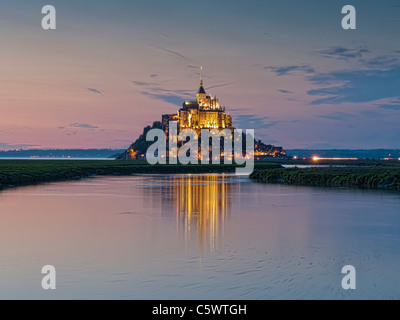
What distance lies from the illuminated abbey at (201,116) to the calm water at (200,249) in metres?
159

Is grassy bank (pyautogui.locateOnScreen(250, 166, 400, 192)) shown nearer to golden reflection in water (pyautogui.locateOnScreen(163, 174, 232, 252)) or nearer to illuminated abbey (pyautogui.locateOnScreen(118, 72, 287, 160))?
golden reflection in water (pyautogui.locateOnScreen(163, 174, 232, 252))

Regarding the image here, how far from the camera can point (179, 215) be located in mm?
23500

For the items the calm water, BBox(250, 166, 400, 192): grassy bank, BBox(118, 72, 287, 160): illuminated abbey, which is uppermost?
BBox(118, 72, 287, 160): illuminated abbey

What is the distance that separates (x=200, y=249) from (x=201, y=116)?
172252 mm

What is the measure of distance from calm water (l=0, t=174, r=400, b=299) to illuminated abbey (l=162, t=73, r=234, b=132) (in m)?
159

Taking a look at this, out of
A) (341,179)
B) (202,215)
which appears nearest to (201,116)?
(341,179)

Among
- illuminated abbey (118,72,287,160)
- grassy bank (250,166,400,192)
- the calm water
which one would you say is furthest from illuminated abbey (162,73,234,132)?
the calm water

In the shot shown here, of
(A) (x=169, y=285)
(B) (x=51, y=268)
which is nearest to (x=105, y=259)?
(B) (x=51, y=268)

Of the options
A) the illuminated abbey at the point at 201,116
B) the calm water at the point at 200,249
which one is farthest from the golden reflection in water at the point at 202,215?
the illuminated abbey at the point at 201,116

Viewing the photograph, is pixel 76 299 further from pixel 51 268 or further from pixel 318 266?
pixel 318 266

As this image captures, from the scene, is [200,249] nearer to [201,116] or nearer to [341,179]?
[341,179]

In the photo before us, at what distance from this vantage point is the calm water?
35.0ft

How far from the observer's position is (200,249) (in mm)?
14867
